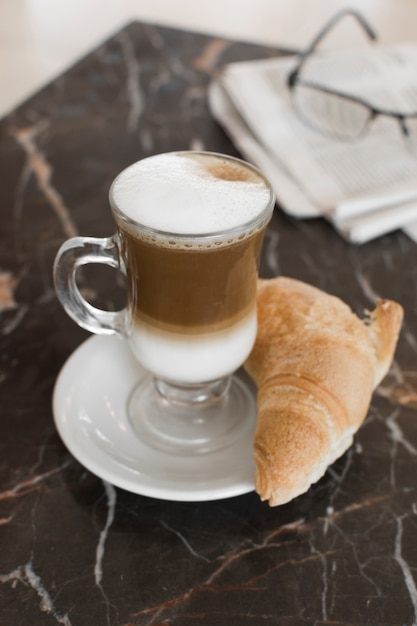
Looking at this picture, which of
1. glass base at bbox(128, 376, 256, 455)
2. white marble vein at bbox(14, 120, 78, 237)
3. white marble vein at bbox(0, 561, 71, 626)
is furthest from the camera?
white marble vein at bbox(14, 120, 78, 237)

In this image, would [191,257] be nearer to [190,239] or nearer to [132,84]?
[190,239]

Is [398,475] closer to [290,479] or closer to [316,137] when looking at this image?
[290,479]

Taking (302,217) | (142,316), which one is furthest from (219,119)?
(142,316)

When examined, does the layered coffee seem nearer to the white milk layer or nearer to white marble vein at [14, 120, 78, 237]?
the white milk layer

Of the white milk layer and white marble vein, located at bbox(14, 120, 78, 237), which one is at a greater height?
the white milk layer

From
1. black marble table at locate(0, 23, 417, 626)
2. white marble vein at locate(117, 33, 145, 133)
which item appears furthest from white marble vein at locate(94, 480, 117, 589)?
white marble vein at locate(117, 33, 145, 133)

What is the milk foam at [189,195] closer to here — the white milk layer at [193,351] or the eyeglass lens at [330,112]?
the white milk layer at [193,351]
